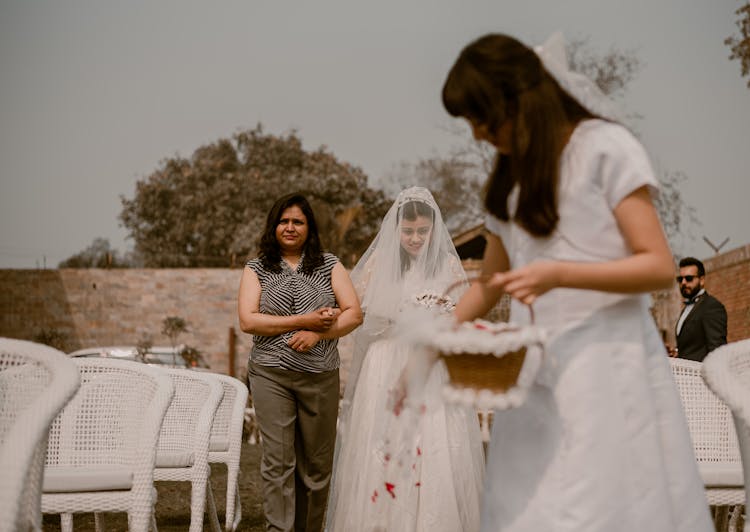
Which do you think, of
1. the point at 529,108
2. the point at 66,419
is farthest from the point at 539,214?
the point at 66,419

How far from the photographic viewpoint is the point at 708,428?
4.80 m

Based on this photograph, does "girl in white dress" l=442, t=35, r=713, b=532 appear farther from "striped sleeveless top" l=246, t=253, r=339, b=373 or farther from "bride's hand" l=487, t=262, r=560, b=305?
"striped sleeveless top" l=246, t=253, r=339, b=373

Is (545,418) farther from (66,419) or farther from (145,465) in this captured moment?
→ (66,419)

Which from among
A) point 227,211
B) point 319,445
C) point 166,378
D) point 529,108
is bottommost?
point 319,445

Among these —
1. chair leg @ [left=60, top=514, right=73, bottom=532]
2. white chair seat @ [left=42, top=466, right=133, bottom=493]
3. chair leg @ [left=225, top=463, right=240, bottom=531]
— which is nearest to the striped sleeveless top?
chair leg @ [left=225, top=463, right=240, bottom=531]

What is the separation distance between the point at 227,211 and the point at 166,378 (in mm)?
42155

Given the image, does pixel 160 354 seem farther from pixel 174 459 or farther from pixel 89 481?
pixel 89 481

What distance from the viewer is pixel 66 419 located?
14.5 ft

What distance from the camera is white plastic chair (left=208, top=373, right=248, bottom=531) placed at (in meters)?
6.36

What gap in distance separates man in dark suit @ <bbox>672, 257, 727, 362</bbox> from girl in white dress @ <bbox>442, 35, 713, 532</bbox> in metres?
5.68

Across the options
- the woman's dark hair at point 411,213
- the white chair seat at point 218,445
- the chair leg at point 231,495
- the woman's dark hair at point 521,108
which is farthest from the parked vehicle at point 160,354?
the woman's dark hair at point 521,108

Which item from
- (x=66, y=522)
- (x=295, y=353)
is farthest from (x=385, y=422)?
(x=66, y=522)

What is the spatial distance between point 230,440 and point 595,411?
173 inches

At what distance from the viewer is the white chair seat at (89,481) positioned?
3.70m
